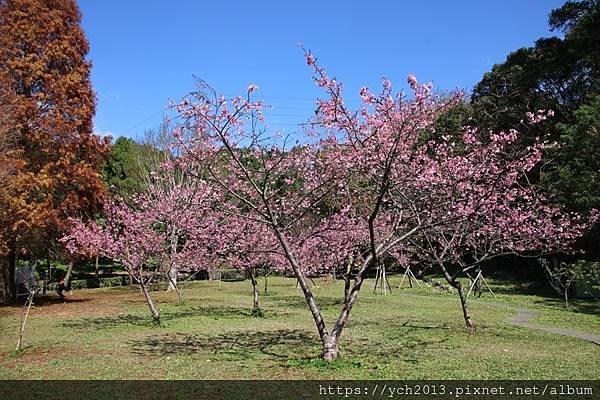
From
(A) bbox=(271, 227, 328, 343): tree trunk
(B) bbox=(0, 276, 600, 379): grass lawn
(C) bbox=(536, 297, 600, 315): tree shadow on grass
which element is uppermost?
(A) bbox=(271, 227, 328, 343): tree trunk

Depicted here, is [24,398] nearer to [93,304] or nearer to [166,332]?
[166,332]

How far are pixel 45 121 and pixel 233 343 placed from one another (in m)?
12.8

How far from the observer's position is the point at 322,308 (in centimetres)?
1780

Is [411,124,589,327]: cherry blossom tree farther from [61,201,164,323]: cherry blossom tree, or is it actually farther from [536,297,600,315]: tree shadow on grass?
[61,201,164,323]: cherry blossom tree

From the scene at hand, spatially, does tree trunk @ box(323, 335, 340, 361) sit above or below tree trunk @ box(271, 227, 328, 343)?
below

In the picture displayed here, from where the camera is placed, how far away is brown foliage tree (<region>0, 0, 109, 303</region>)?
680 inches

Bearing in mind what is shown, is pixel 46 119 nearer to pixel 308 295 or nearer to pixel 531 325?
pixel 308 295

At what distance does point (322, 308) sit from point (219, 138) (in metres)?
11.1

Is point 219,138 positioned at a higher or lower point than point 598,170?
lower

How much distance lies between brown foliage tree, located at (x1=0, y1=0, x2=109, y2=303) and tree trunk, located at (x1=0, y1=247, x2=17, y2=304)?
0.13 ft

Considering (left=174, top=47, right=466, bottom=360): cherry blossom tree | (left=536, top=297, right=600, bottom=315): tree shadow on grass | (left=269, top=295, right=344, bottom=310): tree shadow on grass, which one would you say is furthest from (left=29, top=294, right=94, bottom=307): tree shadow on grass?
(left=536, top=297, right=600, bottom=315): tree shadow on grass

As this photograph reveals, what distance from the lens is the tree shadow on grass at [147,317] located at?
1356cm

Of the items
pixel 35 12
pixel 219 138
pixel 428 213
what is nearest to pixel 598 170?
pixel 428 213

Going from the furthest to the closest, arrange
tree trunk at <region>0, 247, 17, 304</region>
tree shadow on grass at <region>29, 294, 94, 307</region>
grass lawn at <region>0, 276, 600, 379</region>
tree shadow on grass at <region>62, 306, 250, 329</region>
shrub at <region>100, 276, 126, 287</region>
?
shrub at <region>100, 276, 126, 287</region>
tree shadow on grass at <region>29, 294, 94, 307</region>
tree trunk at <region>0, 247, 17, 304</region>
tree shadow on grass at <region>62, 306, 250, 329</region>
grass lawn at <region>0, 276, 600, 379</region>
